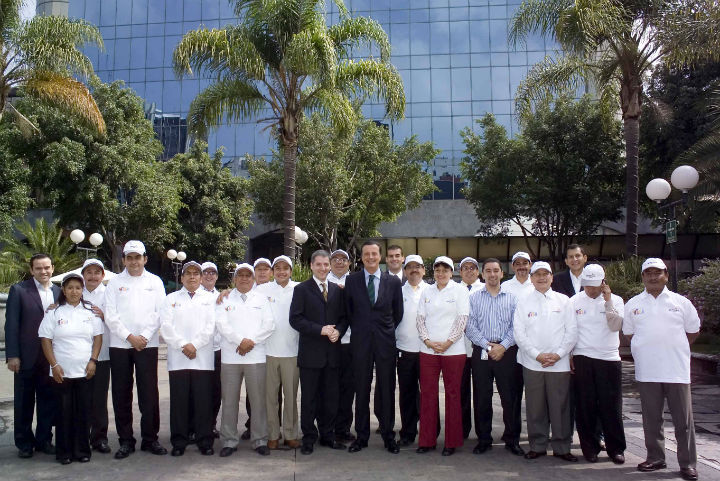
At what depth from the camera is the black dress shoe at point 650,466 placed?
18.8 ft

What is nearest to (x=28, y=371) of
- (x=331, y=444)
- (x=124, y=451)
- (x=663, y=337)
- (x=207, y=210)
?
(x=124, y=451)

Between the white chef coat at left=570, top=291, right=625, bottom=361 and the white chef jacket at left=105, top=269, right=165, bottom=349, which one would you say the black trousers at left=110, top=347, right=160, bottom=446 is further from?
the white chef coat at left=570, top=291, right=625, bottom=361

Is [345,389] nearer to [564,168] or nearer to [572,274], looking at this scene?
[572,274]

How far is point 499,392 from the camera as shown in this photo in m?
6.46

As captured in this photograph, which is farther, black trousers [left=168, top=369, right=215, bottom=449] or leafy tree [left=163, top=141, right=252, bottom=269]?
leafy tree [left=163, top=141, right=252, bottom=269]

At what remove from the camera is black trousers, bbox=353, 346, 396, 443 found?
255 inches

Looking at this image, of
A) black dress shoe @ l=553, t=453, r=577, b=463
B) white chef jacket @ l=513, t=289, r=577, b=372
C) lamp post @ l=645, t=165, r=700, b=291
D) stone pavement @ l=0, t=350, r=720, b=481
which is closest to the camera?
stone pavement @ l=0, t=350, r=720, b=481

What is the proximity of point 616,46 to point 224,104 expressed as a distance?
899cm

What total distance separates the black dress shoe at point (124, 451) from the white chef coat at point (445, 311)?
2.99 m

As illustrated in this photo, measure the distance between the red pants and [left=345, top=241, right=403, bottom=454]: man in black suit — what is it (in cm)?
32

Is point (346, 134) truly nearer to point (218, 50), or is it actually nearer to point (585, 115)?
point (218, 50)

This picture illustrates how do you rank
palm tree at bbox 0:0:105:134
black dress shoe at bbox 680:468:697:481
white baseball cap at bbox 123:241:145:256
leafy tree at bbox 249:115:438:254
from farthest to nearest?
leafy tree at bbox 249:115:438:254, palm tree at bbox 0:0:105:134, white baseball cap at bbox 123:241:145:256, black dress shoe at bbox 680:468:697:481

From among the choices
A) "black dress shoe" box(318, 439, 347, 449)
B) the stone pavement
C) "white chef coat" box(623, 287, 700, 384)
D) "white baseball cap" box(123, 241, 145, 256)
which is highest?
"white baseball cap" box(123, 241, 145, 256)

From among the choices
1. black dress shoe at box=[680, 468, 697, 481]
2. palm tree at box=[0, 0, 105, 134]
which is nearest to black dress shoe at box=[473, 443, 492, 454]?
black dress shoe at box=[680, 468, 697, 481]
